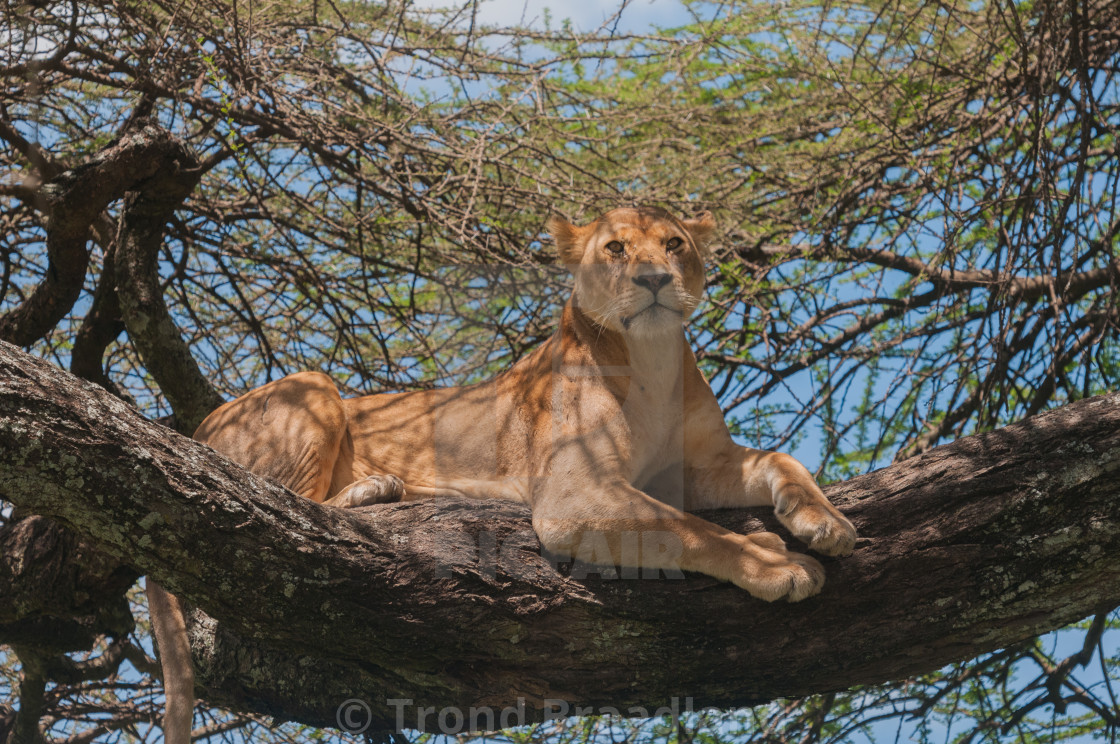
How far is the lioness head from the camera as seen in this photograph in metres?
4.54

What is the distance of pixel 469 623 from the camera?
3754 mm

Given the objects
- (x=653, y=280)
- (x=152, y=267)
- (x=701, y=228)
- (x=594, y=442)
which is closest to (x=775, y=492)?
(x=594, y=442)

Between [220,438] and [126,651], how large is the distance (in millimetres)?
2090

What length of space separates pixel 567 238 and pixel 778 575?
2105 mm

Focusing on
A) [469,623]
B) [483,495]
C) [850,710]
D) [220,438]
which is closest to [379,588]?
[469,623]

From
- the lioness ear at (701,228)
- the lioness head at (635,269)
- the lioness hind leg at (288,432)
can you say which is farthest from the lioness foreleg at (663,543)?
the lioness ear at (701,228)

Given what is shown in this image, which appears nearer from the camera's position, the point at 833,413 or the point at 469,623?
the point at 469,623

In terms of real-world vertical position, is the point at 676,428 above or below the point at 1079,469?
above

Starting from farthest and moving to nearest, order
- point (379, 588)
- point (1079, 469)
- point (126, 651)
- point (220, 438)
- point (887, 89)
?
1. point (887, 89)
2. point (126, 651)
3. point (220, 438)
4. point (379, 588)
5. point (1079, 469)

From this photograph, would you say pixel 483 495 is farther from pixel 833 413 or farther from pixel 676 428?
pixel 833 413

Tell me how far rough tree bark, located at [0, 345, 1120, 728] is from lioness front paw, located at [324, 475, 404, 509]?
0.73m

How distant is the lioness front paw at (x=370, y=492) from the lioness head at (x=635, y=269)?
1.18 meters

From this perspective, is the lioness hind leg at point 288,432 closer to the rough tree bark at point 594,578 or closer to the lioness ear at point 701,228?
the rough tree bark at point 594,578

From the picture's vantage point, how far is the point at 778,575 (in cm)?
356
